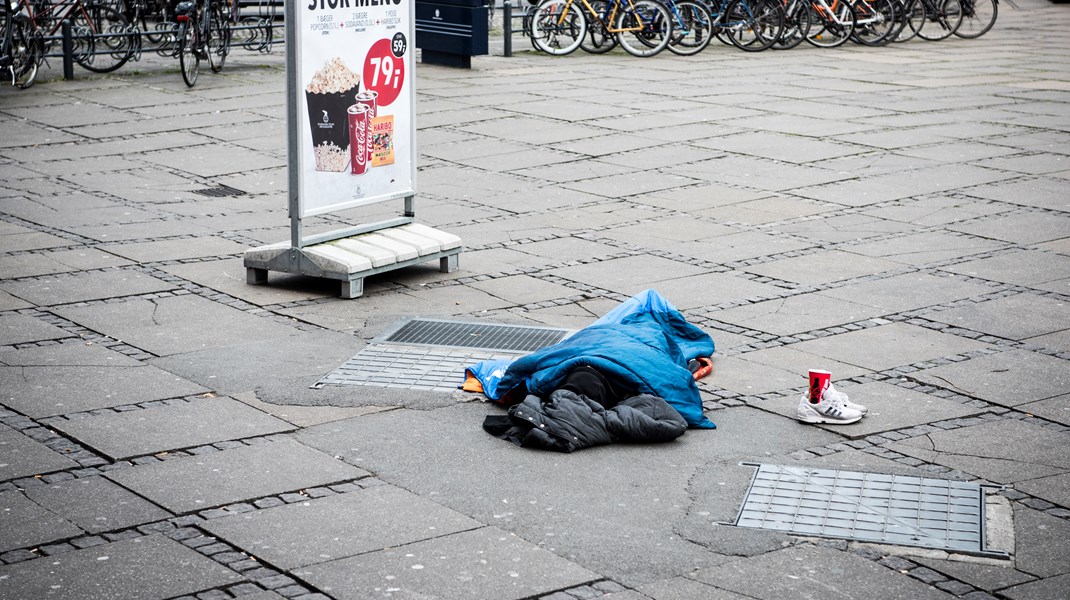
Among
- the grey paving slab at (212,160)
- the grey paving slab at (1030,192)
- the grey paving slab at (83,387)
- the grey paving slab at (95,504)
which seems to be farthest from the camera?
the grey paving slab at (212,160)

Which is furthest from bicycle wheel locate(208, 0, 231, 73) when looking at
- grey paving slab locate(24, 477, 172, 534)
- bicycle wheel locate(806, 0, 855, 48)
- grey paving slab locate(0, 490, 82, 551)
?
grey paving slab locate(0, 490, 82, 551)

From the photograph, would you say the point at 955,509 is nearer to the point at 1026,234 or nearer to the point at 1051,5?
the point at 1026,234

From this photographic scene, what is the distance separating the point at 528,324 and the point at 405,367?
99 cm

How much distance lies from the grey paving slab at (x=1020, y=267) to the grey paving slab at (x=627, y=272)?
1.76m

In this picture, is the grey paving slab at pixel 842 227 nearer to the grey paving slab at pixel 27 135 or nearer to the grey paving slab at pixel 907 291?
the grey paving slab at pixel 907 291

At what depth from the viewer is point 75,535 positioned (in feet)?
15.0

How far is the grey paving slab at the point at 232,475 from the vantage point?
494 centimetres

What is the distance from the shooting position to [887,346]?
698 centimetres

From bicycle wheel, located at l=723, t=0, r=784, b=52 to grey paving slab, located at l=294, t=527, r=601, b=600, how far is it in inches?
697

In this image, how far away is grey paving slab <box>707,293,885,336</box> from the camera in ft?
24.1

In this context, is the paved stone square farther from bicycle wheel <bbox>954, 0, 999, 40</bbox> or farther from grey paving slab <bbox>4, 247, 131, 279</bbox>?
bicycle wheel <bbox>954, 0, 999, 40</bbox>

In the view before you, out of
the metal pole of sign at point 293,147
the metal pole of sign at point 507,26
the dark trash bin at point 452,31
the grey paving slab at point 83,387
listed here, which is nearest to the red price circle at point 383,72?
the metal pole of sign at point 293,147

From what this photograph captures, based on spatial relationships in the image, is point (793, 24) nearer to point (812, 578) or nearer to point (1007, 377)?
point (1007, 377)

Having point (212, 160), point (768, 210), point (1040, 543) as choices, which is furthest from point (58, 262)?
point (1040, 543)
